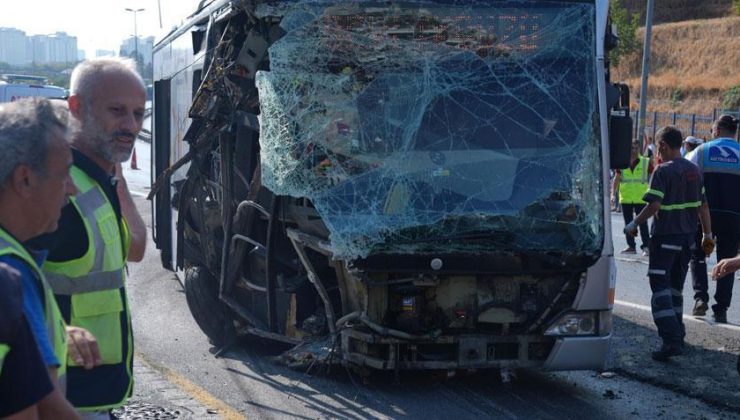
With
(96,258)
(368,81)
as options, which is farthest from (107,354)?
(368,81)

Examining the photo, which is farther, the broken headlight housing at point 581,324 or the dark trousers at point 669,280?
the dark trousers at point 669,280

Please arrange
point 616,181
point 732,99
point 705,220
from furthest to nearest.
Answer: point 732,99
point 616,181
point 705,220

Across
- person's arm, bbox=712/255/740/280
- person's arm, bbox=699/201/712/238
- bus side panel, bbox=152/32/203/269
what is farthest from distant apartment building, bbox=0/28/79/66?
person's arm, bbox=712/255/740/280

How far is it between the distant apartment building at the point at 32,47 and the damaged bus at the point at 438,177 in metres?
157

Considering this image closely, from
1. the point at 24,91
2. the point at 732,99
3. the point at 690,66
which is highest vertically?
the point at 690,66

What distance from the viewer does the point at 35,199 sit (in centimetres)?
245

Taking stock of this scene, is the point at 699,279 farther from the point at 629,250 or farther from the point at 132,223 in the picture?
the point at 132,223

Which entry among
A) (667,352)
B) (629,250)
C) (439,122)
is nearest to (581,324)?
(439,122)

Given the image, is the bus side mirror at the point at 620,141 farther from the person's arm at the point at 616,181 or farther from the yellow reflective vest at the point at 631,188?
the person's arm at the point at 616,181

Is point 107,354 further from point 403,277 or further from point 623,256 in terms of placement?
point 623,256

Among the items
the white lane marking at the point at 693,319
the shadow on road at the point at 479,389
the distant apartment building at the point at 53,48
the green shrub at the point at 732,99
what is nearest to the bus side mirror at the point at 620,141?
the shadow on road at the point at 479,389

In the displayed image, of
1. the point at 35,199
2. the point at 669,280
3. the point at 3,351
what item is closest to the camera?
the point at 3,351

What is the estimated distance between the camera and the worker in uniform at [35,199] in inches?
91.9

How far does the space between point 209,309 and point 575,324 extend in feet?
10.6
